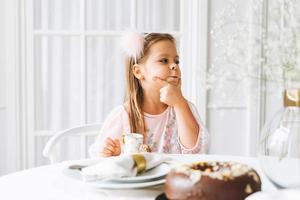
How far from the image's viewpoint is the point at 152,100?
2.03 meters

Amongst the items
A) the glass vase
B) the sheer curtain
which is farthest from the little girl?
the sheer curtain

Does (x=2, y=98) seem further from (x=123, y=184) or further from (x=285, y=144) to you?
(x=285, y=144)

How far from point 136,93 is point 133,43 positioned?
0.60ft

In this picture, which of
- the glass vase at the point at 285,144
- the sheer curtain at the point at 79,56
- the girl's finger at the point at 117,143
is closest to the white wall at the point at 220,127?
the sheer curtain at the point at 79,56

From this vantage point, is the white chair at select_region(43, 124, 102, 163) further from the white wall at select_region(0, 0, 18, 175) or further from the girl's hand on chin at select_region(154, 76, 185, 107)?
the white wall at select_region(0, 0, 18, 175)

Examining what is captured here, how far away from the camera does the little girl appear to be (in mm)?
1972

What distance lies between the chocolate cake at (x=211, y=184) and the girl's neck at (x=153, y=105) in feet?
2.89

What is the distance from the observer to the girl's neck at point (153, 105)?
202 centimetres

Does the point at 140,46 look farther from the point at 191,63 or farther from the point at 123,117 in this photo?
the point at 191,63

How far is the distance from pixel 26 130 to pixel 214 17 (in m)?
1.18

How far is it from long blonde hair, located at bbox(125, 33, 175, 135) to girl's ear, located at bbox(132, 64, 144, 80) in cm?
1

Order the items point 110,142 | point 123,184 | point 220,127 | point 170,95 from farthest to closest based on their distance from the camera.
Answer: point 220,127, point 170,95, point 110,142, point 123,184

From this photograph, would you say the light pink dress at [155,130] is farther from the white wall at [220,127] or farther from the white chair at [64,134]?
the white wall at [220,127]

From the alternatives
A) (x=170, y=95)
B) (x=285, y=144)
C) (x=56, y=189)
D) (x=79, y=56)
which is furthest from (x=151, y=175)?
(x=79, y=56)
